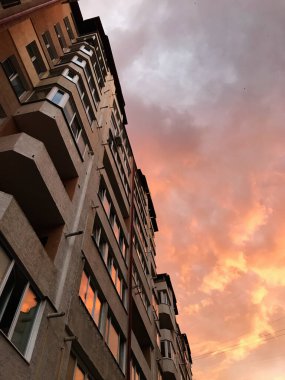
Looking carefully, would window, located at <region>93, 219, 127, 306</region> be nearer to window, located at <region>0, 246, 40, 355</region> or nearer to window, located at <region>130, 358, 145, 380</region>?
window, located at <region>130, 358, 145, 380</region>

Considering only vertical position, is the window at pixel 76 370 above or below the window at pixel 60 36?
below

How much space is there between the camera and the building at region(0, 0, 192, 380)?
9.27m

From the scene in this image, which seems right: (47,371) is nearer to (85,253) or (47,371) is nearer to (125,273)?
(85,253)

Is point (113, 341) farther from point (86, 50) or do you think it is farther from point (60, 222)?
point (86, 50)

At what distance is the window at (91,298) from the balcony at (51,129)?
16.7ft

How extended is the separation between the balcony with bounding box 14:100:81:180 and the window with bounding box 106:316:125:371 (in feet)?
24.6

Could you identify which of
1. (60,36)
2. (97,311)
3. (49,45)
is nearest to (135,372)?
(97,311)

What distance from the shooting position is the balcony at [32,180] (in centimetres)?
1141

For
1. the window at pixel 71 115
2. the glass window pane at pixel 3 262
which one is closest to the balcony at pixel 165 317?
the window at pixel 71 115

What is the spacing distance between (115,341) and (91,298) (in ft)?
11.4

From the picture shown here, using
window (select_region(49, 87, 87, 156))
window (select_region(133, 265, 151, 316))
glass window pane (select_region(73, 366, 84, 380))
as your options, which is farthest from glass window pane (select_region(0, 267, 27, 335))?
window (select_region(133, 265, 151, 316))

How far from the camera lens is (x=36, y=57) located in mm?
20031

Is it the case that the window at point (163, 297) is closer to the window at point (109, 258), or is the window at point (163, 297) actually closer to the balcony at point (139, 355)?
the balcony at point (139, 355)

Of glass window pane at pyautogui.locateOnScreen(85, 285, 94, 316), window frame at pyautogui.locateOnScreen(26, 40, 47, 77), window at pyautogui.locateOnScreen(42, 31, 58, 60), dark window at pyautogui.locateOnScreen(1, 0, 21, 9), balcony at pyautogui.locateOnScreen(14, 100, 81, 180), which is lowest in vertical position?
glass window pane at pyautogui.locateOnScreen(85, 285, 94, 316)
